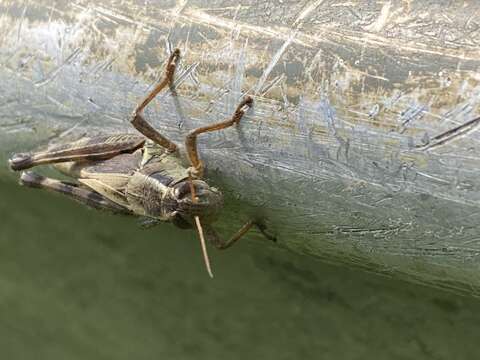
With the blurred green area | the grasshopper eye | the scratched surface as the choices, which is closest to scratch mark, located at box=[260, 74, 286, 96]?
the scratched surface

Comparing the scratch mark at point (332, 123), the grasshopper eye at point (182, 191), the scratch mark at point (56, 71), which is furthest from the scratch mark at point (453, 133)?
the scratch mark at point (56, 71)

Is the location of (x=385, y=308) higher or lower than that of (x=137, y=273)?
higher

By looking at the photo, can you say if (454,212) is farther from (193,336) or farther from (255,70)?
(193,336)

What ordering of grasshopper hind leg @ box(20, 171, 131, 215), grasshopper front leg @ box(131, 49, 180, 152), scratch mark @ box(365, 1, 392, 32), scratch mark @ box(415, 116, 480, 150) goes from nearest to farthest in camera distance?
scratch mark @ box(415, 116, 480, 150) < scratch mark @ box(365, 1, 392, 32) < grasshopper front leg @ box(131, 49, 180, 152) < grasshopper hind leg @ box(20, 171, 131, 215)

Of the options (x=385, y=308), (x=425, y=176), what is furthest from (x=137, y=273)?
(x=425, y=176)

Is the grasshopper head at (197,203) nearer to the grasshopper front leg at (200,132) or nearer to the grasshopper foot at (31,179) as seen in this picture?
the grasshopper front leg at (200,132)

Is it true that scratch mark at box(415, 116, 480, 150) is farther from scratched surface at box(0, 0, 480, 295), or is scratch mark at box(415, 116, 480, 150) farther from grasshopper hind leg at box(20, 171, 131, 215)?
grasshopper hind leg at box(20, 171, 131, 215)

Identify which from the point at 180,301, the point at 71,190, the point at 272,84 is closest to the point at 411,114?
the point at 272,84
